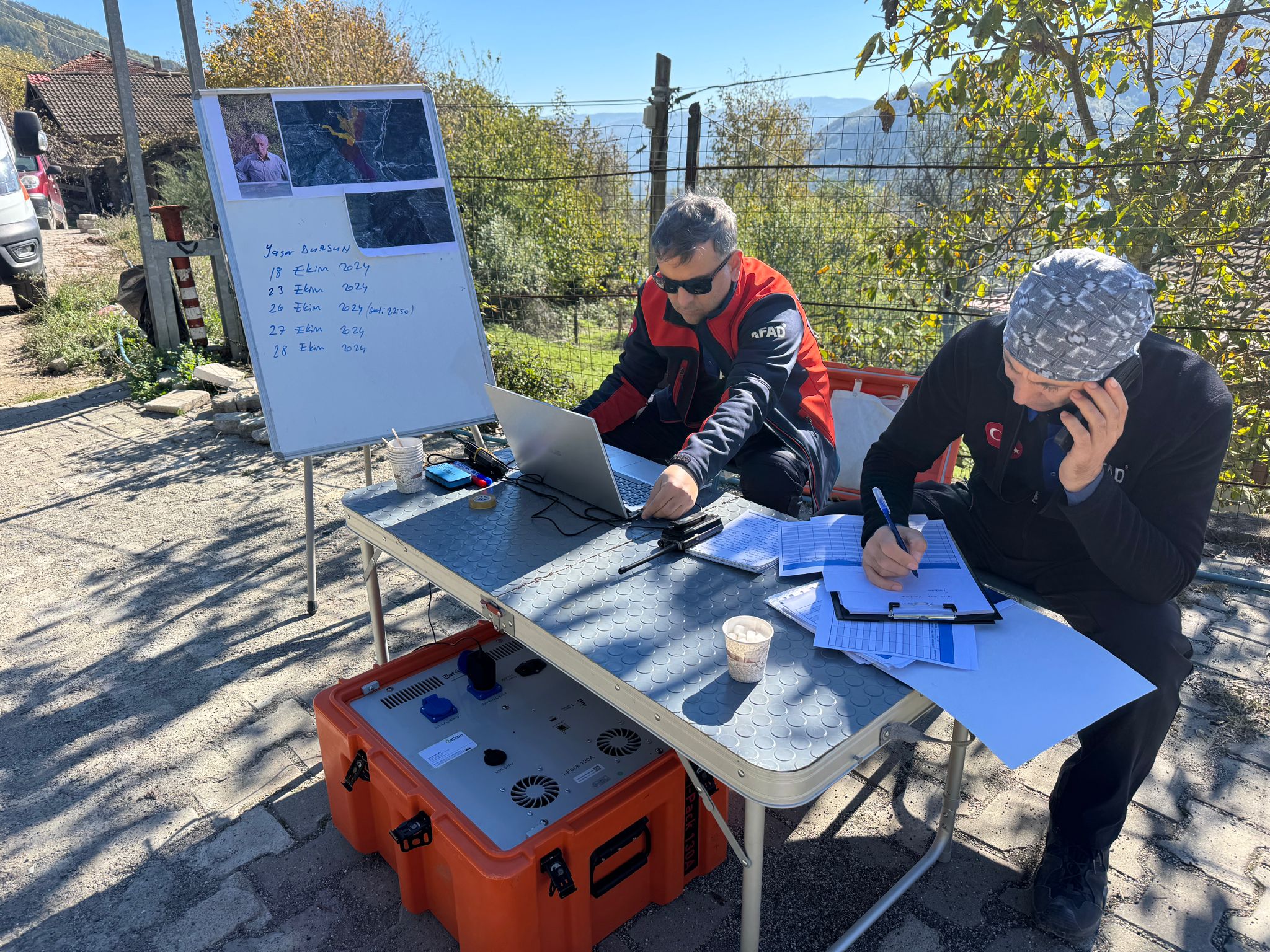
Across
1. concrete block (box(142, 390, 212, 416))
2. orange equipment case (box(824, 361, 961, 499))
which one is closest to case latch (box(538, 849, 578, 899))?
orange equipment case (box(824, 361, 961, 499))

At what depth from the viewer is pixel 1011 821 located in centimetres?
198

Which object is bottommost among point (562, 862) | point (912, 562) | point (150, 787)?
point (150, 787)

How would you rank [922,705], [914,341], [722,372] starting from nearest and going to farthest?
1. [922,705]
2. [722,372]
3. [914,341]

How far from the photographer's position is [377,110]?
8.98 ft

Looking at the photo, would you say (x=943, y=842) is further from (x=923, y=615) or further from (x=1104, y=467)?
(x=1104, y=467)

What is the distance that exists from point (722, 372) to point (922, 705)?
156 cm

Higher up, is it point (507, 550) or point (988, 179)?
point (988, 179)

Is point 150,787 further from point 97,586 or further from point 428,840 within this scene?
point 97,586

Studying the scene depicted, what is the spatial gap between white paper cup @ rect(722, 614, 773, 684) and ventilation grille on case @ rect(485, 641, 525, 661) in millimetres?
849

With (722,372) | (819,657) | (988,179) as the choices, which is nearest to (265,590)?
(722,372)

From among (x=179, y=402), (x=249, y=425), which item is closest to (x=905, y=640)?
(x=249, y=425)

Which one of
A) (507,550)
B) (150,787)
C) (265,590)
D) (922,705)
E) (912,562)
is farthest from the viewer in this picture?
(265,590)

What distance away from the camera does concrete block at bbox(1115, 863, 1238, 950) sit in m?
1.65

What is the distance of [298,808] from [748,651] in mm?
1466
